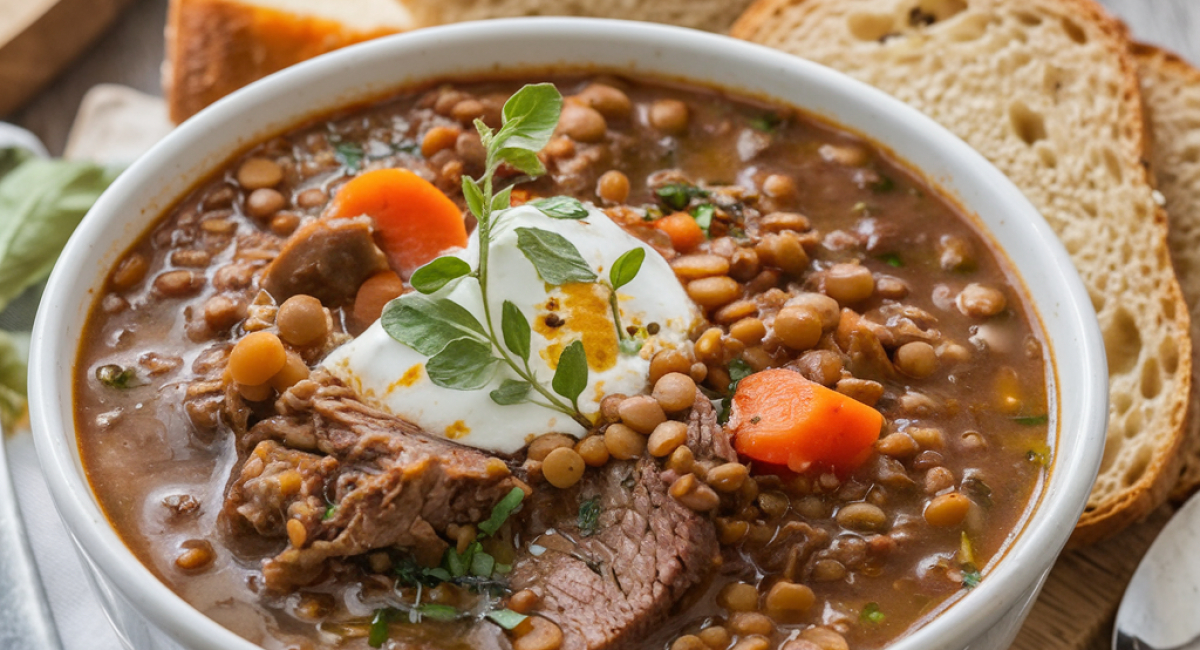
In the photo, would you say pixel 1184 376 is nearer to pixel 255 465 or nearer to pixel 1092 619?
pixel 1092 619

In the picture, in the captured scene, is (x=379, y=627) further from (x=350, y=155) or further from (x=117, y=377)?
(x=350, y=155)

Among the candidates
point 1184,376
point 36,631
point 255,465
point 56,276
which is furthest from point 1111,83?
point 36,631

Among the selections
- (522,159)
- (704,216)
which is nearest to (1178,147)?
(704,216)

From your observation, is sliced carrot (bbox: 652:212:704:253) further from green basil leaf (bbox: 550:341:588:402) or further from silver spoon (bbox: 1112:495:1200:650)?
silver spoon (bbox: 1112:495:1200:650)

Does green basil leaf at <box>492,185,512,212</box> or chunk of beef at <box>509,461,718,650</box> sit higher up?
green basil leaf at <box>492,185,512,212</box>

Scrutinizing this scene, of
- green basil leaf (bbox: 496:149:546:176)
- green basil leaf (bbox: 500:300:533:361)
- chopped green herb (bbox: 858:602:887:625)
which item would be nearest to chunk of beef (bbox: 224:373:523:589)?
green basil leaf (bbox: 500:300:533:361)

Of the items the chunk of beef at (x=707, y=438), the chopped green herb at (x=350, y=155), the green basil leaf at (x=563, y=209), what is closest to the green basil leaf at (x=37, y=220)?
the chopped green herb at (x=350, y=155)
